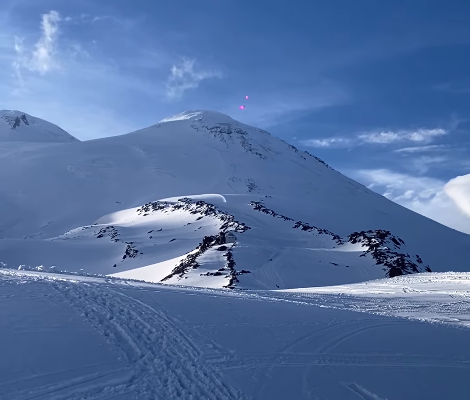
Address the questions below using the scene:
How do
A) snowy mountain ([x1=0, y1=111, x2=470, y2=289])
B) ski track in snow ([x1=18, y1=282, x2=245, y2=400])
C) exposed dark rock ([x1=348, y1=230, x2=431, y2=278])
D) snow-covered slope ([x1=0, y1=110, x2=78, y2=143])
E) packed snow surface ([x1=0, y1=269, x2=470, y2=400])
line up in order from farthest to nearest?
snow-covered slope ([x1=0, y1=110, x2=78, y2=143]) → snowy mountain ([x1=0, y1=111, x2=470, y2=289]) → exposed dark rock ([x1=348, y1=230, x2=431, y2=278]) → packed snow surface ([x1=0, y1=269, x2=470, y2=400]) → ski track in snow ([x1=18, y1=282, x2=245, y2=400])

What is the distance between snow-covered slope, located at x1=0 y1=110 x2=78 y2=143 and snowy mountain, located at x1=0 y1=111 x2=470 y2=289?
140 ft

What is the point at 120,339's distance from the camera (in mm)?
8336

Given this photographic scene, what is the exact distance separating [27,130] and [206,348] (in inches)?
6953

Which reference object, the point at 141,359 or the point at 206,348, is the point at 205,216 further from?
the point at 141,359

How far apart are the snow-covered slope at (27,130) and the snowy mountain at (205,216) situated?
42.6 metres

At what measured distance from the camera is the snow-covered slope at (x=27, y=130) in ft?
509

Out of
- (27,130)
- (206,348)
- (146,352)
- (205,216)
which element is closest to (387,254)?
(205,216)

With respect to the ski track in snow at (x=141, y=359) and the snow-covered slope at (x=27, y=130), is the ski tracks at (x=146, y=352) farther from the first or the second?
the snow-covered slope at (x=27, y=130)

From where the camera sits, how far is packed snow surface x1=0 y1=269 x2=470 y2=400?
22.4 ft

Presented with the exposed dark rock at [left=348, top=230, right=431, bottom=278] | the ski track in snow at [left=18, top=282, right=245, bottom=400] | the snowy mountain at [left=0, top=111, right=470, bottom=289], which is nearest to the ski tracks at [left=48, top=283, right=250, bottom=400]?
the ski track in snow at [left=18, top=282, right=245, bottom=400]

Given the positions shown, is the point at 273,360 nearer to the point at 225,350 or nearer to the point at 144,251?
the point at 225,350

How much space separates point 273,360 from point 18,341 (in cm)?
451

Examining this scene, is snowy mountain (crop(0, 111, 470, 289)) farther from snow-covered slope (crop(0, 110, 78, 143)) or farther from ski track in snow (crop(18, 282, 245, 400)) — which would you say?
snow-covered slope (crop(0, 110, 78, 143))

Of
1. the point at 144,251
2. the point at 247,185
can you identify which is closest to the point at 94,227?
the point at 144,251
